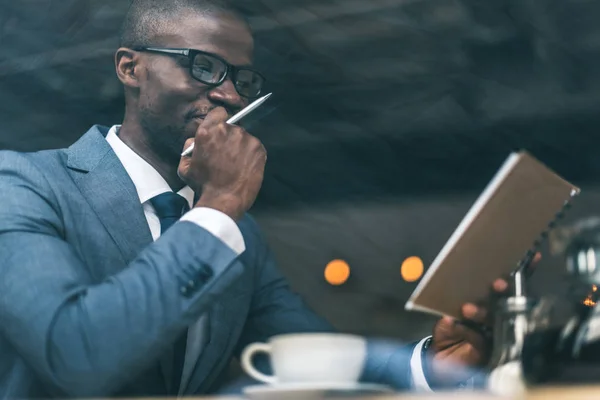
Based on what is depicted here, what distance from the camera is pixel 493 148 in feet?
7.98

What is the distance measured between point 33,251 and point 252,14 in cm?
83

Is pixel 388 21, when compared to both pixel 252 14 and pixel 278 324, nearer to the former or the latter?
pixel 252 14

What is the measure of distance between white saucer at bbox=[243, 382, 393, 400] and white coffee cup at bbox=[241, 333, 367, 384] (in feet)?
0.10

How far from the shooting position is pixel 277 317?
1.60 meters

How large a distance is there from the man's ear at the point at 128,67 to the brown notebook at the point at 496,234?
0.84 m

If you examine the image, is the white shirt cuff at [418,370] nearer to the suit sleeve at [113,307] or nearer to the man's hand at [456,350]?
the man's hand at [456,350]

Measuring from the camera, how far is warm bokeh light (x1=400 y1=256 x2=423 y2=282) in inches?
104

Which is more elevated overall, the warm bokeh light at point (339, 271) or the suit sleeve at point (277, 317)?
the suit sleeve at point (277, 317)

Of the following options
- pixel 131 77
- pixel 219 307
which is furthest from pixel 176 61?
pixel 219 307

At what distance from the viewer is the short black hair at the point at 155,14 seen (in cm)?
162

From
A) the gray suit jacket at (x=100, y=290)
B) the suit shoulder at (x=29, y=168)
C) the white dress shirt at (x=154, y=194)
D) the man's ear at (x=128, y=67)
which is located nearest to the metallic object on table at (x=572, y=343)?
the gray suit jacket at (x=100, y=290)

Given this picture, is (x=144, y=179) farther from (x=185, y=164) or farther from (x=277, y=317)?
(x=277, y=317)

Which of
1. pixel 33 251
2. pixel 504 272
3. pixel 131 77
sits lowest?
pixel 33 251

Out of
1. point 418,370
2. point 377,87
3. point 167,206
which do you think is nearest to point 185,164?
point 167,206
